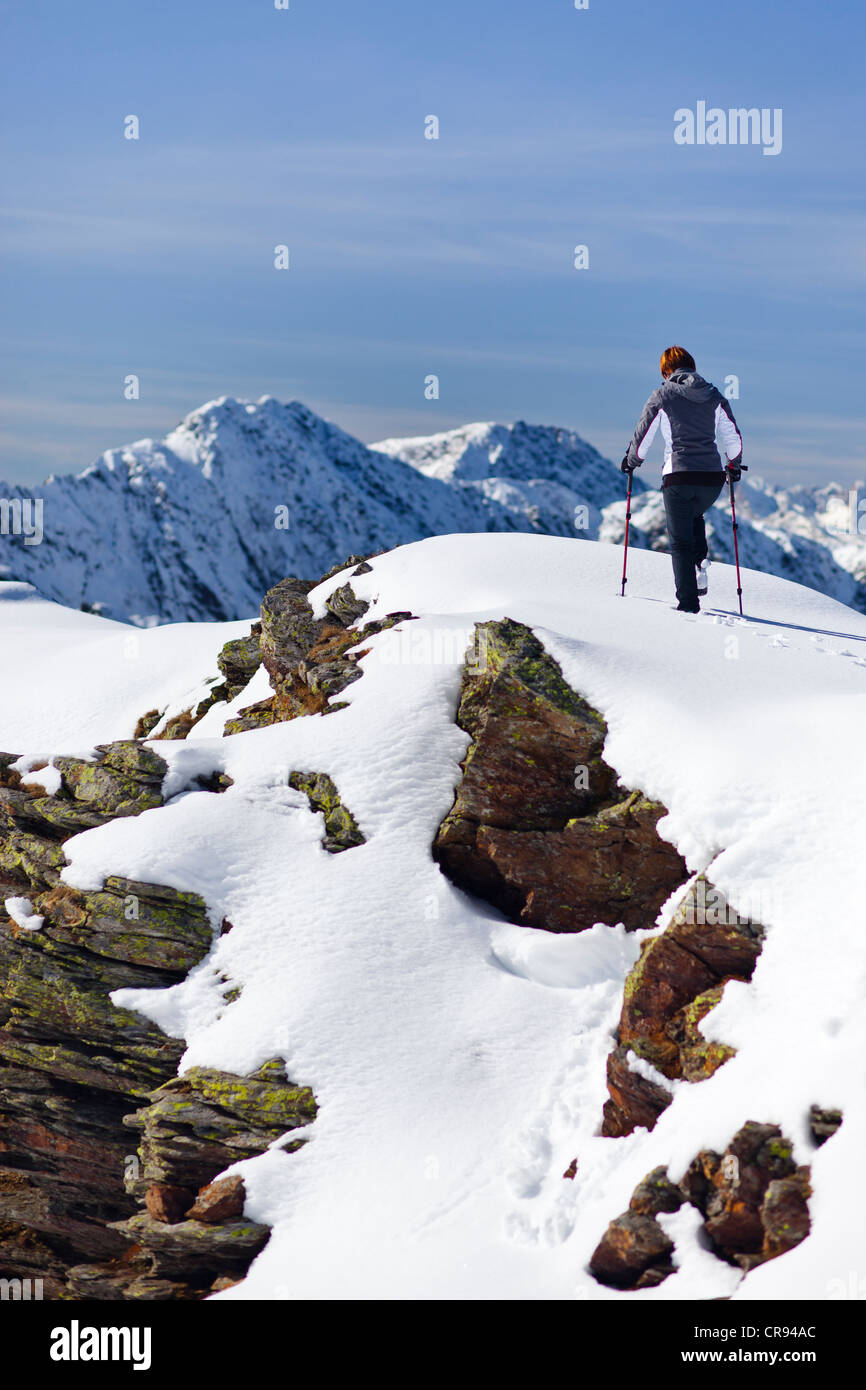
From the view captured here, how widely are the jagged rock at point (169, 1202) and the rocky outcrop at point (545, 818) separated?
193 inches

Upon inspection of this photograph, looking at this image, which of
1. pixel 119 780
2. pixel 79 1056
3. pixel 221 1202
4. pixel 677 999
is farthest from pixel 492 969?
pixel 119 780

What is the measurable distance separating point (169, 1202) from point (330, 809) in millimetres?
5185

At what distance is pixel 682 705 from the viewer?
13984mm

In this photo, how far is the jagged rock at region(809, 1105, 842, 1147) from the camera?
28.6 ft

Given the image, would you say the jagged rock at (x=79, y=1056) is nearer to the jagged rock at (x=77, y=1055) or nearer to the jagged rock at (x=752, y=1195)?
the jagged rock at (x=77, y=1055)

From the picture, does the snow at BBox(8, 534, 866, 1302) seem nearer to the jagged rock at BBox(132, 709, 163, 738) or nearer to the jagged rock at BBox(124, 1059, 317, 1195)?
the jagged rock at BBox(124, 1059, 317, 1195)

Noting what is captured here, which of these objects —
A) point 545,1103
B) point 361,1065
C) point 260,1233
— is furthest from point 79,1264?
point 545,1103

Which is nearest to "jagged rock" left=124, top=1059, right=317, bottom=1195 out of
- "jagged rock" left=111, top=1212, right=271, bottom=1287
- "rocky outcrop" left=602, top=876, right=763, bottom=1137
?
"jagged rock" left=111, top=1212, right=271, bottom=1287

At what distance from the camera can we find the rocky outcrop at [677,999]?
10.5 meters

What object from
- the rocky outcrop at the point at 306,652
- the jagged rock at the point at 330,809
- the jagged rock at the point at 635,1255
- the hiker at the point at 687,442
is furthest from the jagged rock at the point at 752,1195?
the hiker at the point at 687,442

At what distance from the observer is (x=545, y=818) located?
14.0 meters

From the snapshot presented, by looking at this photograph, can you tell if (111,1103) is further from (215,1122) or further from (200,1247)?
(200,1247)

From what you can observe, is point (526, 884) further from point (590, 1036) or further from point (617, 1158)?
point (617, 1158)
